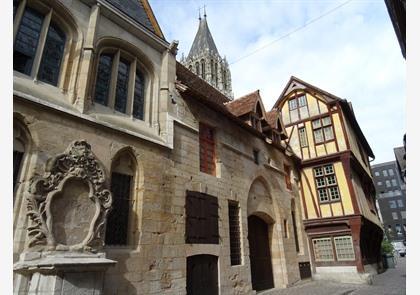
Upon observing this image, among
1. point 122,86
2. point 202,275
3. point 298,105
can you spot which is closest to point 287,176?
point 298,105

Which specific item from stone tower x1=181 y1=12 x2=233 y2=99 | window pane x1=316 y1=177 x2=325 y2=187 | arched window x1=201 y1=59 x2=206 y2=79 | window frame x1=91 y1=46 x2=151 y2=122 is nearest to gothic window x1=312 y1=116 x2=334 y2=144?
window pane x1=316 y1=177 x2=325 y2=187

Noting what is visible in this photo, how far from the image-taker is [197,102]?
30.5ft

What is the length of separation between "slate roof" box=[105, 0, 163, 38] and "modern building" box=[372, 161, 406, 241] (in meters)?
57.5

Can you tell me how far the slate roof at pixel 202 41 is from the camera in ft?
150

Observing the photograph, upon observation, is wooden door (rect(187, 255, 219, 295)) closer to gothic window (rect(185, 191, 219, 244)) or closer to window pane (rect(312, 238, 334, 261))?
gothic window (rect(185, 191, 219, 244))

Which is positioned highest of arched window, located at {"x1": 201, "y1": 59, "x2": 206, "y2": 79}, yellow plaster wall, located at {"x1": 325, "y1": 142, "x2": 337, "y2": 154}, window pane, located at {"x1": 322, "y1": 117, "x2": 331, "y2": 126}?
arched window, located at {"x1": 201, "y1": 59, "x2": 206, "y2": 79}

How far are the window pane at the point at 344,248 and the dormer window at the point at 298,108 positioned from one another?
22.8 feet

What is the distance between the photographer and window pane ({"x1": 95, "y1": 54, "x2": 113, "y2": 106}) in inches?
270

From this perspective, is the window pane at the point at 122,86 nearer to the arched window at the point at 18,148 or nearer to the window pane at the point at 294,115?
the arched window at the point at 18,148

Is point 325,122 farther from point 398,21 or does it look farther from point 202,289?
point 202,289

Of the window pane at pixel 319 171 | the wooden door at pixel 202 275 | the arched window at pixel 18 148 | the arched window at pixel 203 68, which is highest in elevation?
the arched window at pixel 203 68

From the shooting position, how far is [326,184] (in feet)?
49.0

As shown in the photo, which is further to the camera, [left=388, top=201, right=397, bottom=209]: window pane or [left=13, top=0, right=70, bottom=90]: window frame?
[left=388, top=201, right=397, bottom=209]: window pane

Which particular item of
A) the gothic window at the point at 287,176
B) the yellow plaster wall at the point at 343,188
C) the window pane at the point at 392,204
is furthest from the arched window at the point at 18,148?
the window pane at the point at 392,204
